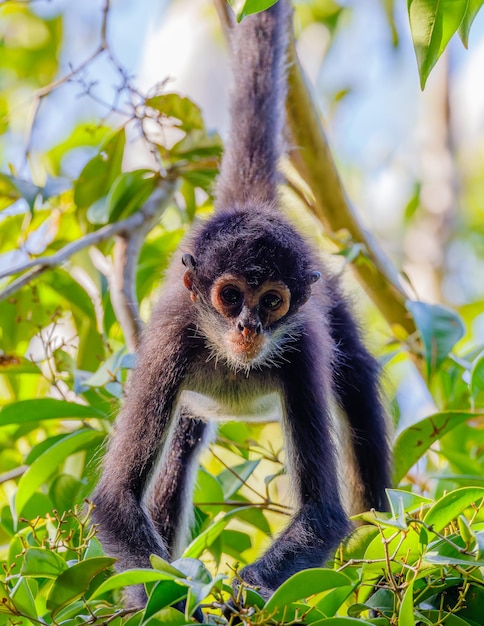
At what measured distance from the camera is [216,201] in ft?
15.6

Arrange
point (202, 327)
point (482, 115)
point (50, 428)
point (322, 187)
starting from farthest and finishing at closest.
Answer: point (482, 115) < point (322, 187) < point (50, 428) < point (202, 327)

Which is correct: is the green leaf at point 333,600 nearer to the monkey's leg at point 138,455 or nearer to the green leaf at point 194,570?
the green leaf at point 194,570

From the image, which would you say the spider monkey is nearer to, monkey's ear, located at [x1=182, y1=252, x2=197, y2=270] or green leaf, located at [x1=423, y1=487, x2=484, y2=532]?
monkey's ear, located at [x1=182, y1=252, x2=197, y2=270]

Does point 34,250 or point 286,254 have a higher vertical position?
point 34,250

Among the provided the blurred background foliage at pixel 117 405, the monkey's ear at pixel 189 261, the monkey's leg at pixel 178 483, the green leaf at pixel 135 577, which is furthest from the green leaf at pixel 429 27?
the monkey's leg at pixel 178 483

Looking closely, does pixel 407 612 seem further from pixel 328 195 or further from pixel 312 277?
pixel 328 195

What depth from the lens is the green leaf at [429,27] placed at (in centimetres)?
256

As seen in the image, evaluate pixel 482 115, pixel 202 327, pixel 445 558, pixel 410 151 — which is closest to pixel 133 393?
pixel 202 327

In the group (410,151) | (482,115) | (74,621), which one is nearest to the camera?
(74,621)

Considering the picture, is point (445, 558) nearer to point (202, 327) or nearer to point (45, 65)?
point (202, 327)

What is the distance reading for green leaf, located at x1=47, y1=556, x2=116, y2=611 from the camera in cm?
241

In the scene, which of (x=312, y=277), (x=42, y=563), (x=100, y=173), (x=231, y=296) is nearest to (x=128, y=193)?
(x=100, y=173)

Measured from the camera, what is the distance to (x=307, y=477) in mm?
4000

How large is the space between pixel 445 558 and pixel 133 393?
202 cm
